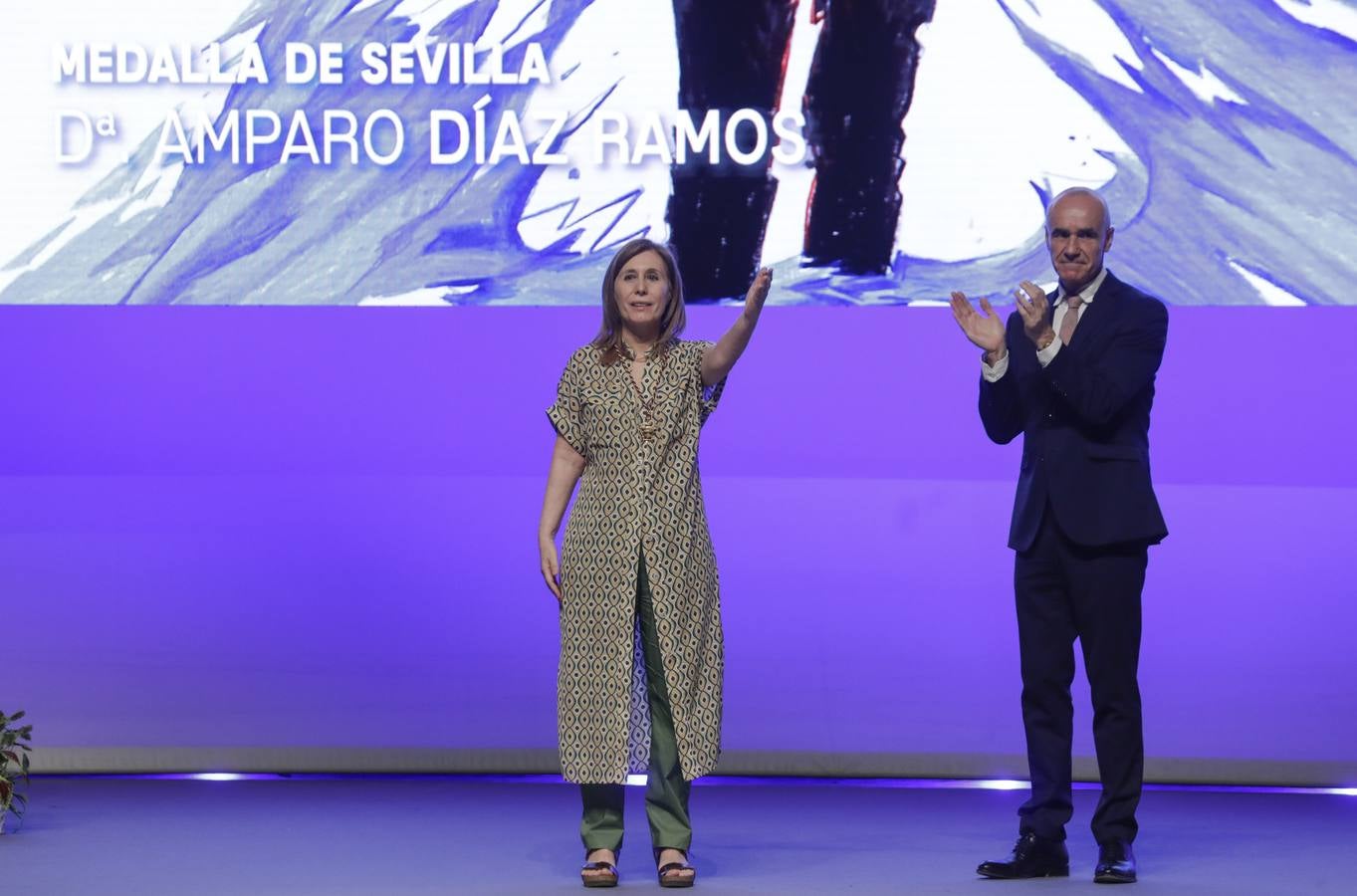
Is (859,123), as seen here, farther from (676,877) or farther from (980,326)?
(676,877)

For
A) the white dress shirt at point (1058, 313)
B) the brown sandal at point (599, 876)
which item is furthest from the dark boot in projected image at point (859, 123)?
the brown sandal at point (599, 876)

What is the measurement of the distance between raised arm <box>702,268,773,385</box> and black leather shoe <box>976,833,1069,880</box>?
108 cm

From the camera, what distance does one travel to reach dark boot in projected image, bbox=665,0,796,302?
14.9 ft

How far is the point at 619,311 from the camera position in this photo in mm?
3426

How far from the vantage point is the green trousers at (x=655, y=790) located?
11.1ft

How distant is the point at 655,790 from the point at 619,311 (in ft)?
3.06

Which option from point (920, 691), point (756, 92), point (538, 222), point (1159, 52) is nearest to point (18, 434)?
point (538, 222)

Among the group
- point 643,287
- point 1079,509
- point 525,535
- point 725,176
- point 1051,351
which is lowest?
point 525,535

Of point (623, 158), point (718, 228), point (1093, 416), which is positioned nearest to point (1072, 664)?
point (1093, 416)

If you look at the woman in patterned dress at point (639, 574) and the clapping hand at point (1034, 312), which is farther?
the woman in patterned dress at point (639, 574)

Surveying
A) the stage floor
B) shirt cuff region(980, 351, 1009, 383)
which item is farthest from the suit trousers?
shirt cuff region(980, 351, 1009, 383)

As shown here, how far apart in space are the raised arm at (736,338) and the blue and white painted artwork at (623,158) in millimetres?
1188

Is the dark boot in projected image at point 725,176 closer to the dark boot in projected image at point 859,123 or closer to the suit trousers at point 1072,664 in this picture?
the dark boot in projected image at point 859,123

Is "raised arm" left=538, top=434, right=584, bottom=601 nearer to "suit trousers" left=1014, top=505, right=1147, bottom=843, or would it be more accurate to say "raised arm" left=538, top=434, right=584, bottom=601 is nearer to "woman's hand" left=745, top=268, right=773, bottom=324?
"woman's hand" left=745, top=268, right=773, bottom=324
